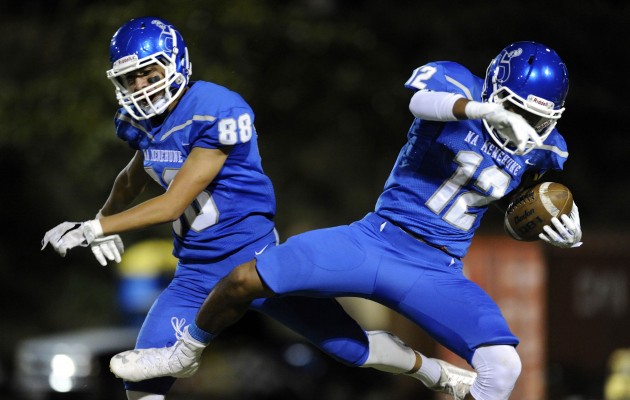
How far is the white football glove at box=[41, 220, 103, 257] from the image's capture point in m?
4.67

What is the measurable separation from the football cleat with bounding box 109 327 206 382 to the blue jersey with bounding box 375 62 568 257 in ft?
3.43

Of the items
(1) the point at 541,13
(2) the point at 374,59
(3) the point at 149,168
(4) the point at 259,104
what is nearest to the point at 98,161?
(4) the point at 259,104

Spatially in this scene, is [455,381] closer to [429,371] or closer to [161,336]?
[429,371]

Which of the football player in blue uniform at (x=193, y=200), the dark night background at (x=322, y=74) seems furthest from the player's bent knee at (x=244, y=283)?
the dark night background at (x=322, y=74)

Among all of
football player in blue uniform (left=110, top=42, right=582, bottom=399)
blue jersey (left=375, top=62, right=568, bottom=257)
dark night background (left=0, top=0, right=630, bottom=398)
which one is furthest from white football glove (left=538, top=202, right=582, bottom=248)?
dark night background (left=0, top=0, right=630, bottom=398)

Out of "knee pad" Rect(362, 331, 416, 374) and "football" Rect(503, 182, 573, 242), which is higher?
"football" Rect(503, 182, 573, 242)

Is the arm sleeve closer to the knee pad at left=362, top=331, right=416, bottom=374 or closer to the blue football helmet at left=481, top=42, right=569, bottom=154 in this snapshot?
the blue football helmet at left=481, top=42, right=569, bottom=154

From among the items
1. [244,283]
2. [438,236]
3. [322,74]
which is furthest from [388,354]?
[322,74]

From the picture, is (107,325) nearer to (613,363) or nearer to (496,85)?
(613,363)

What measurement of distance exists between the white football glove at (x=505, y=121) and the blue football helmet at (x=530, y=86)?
305 mm

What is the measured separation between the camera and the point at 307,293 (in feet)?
15.6

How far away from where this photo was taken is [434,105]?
462 centimetres

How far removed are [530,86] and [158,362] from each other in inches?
78.8

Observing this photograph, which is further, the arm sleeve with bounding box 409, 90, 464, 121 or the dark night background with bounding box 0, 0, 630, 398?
the dark night background with bounding box 0, 0, 630, 398
